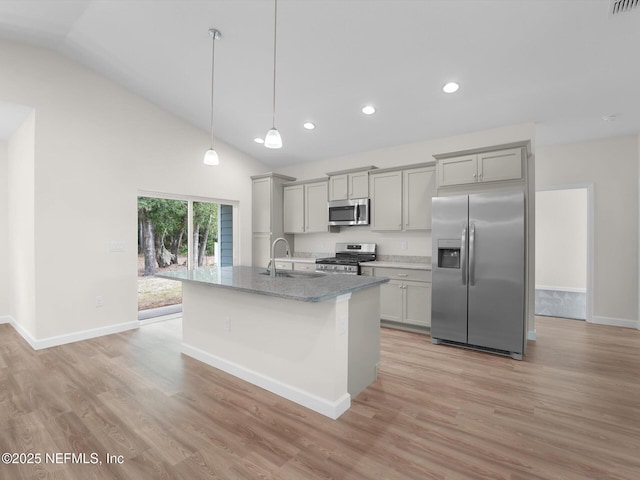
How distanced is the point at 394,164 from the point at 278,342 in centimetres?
345

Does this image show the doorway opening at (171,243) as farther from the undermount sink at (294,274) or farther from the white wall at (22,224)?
the undermount sink at (294,274)

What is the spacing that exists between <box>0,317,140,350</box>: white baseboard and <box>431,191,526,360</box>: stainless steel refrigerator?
4.11 metres

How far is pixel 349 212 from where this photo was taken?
5.07 meters

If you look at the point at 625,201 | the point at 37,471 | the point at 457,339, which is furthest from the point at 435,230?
the point at 37,471

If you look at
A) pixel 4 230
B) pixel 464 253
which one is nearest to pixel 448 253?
pixel 464 253

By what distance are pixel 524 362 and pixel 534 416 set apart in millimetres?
1141

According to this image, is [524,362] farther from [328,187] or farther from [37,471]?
[37,471]

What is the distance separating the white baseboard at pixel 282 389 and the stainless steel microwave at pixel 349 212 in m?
2.86

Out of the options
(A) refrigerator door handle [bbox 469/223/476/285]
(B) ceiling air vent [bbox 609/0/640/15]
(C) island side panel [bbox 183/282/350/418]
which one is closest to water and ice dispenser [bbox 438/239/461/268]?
(A) refrigerator door handle [bbox 469/223/476/285]

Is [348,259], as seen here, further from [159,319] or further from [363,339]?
[159,319]

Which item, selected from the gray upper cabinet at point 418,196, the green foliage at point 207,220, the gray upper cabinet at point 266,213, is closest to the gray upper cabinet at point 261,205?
the gray upper cabinet at point 266,213

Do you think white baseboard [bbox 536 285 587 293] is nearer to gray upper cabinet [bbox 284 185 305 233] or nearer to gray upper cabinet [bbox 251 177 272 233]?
gray upper cabinet [bbox 284 185 305 233]

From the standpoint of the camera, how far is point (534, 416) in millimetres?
2264

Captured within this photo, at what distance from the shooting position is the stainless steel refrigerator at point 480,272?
330 centimetres
